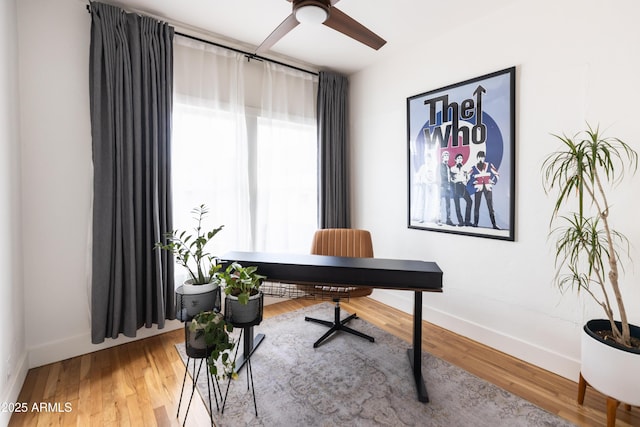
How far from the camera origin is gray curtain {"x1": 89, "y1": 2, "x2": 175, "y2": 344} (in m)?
2.08

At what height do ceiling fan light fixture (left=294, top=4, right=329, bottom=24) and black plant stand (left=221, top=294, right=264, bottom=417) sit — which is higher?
ceiling fan light fixture (left=294, top=4, right=329, bottom=24)

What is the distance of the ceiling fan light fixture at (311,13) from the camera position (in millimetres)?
1505

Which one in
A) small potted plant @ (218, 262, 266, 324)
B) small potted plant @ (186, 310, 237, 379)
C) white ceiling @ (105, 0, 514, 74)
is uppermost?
white ceiling @ (105, 0, 514, 74)

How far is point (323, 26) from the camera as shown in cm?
246

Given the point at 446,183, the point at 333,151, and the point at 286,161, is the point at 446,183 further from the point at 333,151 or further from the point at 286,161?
the point at 286,161

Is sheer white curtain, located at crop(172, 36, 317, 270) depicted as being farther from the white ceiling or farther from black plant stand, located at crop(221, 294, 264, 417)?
black plant stand, located at crop(221, 294, 264, 417)

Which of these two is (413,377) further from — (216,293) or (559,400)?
(216,293)

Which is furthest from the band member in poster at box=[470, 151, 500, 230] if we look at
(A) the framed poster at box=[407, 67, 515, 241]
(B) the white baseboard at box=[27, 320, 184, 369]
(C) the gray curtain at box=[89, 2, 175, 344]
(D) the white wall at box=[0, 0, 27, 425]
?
(D) the white wall at box=[0, 0, 27, 425]

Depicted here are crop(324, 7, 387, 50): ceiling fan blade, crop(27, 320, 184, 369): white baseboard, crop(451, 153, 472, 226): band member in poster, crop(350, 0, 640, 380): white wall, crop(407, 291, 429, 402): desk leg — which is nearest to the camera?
crop(324, 7, 387, 50): ceiling fan blade

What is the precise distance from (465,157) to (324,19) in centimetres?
155

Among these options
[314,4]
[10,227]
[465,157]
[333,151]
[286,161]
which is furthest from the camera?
[333,151]

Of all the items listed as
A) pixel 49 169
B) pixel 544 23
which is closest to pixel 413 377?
pixel 544 23

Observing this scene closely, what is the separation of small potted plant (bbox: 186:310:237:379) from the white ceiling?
7.13 ft

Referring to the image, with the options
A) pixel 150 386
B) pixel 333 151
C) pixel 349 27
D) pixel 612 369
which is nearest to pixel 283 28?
pixel 349 27
